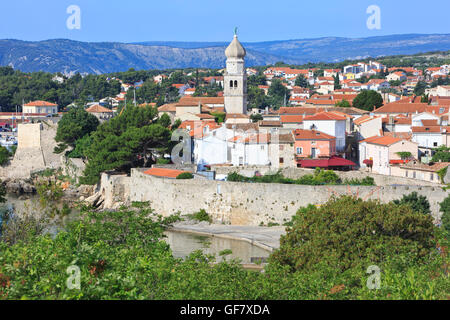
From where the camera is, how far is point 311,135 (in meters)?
28.4

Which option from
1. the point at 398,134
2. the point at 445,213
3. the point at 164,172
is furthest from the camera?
the point at 398,134

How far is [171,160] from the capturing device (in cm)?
3141

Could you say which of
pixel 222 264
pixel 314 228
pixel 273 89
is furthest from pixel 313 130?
pixel 273 89

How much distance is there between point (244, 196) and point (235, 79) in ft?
74.8

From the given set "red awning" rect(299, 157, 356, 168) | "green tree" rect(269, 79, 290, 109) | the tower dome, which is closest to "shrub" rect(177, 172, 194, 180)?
"red awning" rect(299, 157, 356, 168)

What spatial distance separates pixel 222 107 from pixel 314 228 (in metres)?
32.0

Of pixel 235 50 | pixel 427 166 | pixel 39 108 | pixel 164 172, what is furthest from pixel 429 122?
pixel 39 108

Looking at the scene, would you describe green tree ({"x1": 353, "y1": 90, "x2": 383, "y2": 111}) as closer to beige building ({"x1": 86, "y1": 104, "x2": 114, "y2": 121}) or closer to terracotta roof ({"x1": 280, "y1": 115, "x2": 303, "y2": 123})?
terracotta roof ({"x1": 280, "y1": 115, "x2": 303, "y2": 123})

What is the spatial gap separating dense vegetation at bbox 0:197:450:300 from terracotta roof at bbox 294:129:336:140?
11287 mm

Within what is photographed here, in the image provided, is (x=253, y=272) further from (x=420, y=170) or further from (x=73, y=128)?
(x=73, y=128)

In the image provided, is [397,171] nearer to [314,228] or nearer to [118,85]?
[314,228]

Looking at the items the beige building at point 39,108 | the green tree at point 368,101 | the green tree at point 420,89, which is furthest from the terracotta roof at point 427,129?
the beige building at point 39,108

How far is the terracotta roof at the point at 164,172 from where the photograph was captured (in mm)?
26797

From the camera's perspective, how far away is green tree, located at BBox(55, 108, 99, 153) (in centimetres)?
3831
